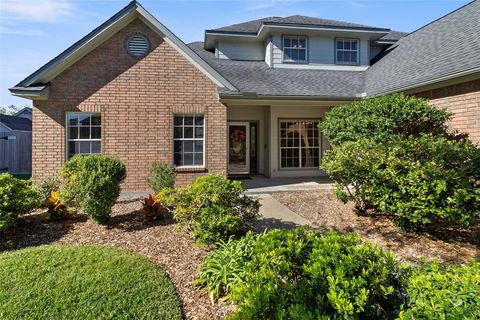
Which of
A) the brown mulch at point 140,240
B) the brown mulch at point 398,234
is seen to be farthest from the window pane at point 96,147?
the brown mulch at point 398,234

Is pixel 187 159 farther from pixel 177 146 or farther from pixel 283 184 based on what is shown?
pixel 283 184

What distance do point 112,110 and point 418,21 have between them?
1831cm

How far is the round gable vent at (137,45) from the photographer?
31.7 feet

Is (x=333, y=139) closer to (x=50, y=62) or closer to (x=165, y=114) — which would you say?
(x=165, y=114)

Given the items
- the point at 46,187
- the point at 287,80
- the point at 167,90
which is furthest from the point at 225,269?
the point at 287,80

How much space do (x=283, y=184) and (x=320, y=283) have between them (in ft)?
29.3

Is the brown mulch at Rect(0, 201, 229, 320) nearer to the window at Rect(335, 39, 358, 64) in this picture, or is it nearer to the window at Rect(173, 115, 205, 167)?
the window at Rect(173, 115, 205, 167)

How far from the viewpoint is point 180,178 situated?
395 inches

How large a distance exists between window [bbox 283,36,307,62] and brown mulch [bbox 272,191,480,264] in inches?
324

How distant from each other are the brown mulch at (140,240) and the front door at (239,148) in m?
7.53

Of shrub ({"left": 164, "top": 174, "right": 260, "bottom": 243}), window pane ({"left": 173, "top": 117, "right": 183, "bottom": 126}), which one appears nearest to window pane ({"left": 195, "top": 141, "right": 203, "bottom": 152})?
window pane ({"left": 173, "top": 117, "right": 183, "bottom": 126})

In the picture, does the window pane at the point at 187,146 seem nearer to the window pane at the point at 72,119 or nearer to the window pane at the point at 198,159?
the window pane at the point at 198,159

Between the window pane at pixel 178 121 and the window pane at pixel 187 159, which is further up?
the window pane at pixel 178 121

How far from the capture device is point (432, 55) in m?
10.4
